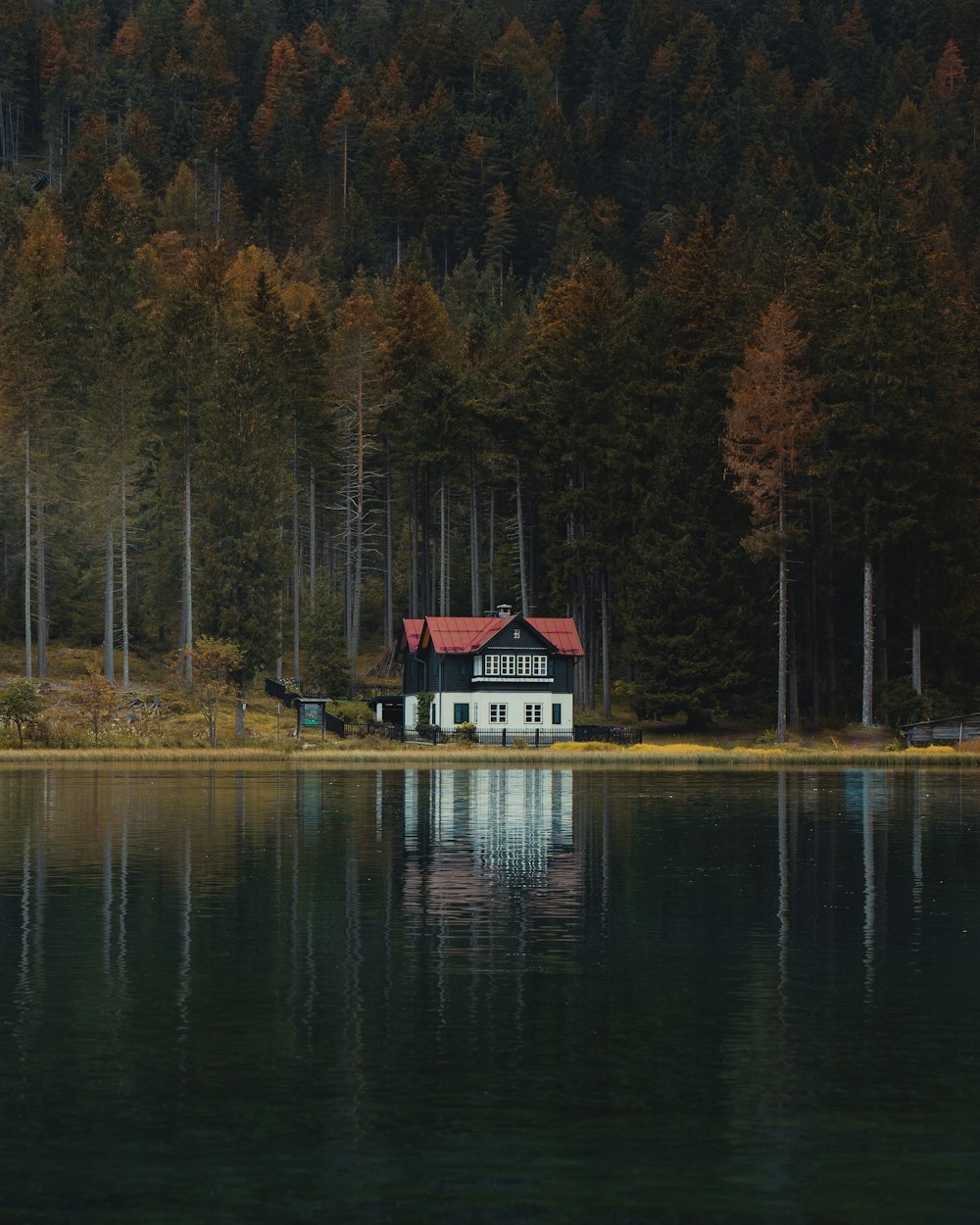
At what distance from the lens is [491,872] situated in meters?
35.9

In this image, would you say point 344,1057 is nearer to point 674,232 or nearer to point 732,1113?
point 732,1113

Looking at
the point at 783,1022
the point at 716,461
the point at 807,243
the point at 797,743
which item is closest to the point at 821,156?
the point at 807,243

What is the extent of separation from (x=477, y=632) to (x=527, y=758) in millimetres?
13559

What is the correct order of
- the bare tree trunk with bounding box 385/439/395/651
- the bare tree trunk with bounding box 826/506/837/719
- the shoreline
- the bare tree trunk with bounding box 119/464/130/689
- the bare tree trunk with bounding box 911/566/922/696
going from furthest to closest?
the bare tree trunk with bounding box 385/439/395/651, the bare tree trunk with bounding box 119/464/130/689, the bare tree trunk with bounding box 826/506/837/719, the bare tree trunk with bounding box 911/566/922/696, the shoreline

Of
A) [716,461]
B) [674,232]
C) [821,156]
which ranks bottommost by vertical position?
[716,461]

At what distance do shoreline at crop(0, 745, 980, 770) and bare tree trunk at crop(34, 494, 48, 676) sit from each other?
59.6 feet

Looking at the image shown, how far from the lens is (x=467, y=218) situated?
7495 inches

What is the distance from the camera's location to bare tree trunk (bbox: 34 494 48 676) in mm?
95000

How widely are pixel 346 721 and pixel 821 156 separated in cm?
11125

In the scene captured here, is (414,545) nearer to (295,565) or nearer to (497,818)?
(295,565)

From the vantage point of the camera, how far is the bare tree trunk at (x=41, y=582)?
95.0 meters

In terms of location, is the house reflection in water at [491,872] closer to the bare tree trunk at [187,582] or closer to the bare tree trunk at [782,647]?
the bare tree trunk at [782,647]

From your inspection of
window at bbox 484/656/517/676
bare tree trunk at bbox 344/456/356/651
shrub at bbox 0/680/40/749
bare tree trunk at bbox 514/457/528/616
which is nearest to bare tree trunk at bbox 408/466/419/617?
bare tree trunk at bbox 344/456/356/651

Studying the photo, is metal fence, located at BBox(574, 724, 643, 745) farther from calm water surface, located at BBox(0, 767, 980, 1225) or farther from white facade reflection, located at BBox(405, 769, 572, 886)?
calm water surface, located at BBox(0, 767, 980, 1225)
